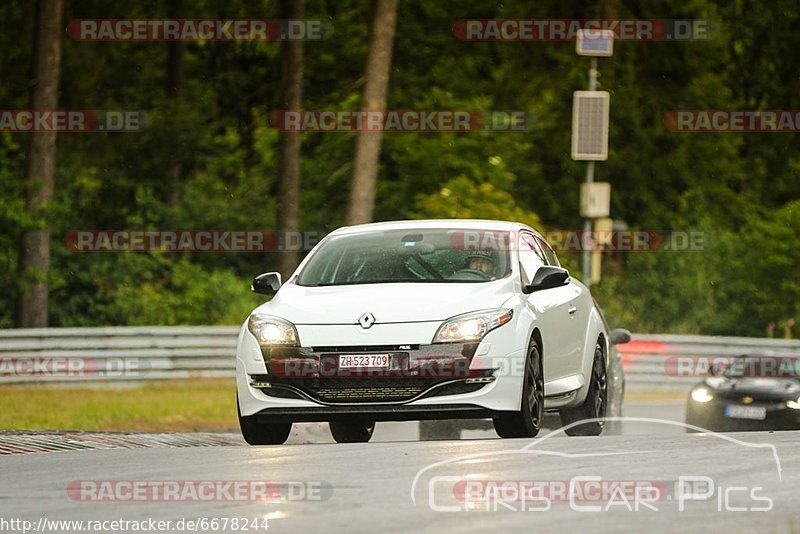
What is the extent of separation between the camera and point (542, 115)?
50281 mm

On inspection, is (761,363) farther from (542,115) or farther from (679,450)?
(542,115)

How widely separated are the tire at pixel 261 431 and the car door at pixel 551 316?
6.19 ft

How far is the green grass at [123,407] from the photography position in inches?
802

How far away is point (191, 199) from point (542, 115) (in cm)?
1328

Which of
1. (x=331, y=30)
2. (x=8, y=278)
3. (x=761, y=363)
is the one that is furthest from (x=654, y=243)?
(x=761, y=363)

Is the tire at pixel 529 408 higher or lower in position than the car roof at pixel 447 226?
lower

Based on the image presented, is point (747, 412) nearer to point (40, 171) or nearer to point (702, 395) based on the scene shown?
point (702, 395)

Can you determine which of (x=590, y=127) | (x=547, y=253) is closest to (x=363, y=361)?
(x=547, y=253)

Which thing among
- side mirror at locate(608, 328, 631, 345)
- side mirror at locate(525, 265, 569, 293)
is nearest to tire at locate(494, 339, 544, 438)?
side mirror at locate(525, 265, 569, 293)

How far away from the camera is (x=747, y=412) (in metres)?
21.9

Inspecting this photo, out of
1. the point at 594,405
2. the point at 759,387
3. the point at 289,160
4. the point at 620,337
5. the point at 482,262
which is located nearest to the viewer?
the point at 482,262

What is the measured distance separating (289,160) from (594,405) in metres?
20.6

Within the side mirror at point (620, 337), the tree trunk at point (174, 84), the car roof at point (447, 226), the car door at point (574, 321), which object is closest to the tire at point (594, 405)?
the car door at point (574, 321)

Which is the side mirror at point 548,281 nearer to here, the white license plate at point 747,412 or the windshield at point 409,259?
the windshield at point 409,259
